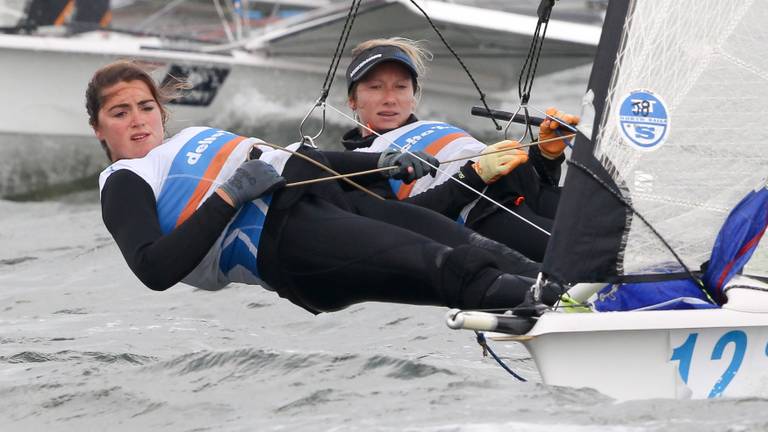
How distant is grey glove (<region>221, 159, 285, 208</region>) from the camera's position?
121 inches

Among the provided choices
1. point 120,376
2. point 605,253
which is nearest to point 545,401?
point 605,253

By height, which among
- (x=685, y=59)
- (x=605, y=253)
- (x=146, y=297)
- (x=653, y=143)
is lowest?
(x=146, y=297)

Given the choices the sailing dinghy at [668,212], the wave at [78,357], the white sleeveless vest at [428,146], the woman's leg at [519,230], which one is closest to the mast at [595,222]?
the sailing dinghy at [668,212]

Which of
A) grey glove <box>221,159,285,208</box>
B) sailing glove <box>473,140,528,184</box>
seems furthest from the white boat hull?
sailing glove <box>473,140,528,184</box>

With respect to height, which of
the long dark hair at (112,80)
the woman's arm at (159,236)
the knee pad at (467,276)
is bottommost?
the knee pad at (467,276)

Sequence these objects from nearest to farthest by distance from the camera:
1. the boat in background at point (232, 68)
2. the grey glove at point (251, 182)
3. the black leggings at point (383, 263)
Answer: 1. the black leggings at point (383, 263)
2. the grey glove at point (251, 182)
3. the boat in background at point (232, 68)

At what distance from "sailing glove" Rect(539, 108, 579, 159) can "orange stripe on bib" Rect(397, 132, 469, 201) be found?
270 millimetres

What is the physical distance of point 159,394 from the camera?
367 cm

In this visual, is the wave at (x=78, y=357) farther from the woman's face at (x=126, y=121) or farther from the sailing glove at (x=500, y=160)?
the sailing glove at (x=500, y=160)

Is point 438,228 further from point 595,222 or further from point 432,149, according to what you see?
point 432,149

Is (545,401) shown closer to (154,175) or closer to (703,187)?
(703,187)

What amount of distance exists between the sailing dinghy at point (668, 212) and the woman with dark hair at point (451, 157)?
2.42 feet

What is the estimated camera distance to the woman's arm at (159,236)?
9.92 ft

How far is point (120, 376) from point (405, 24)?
6.26 metres
